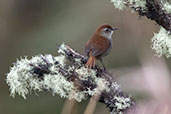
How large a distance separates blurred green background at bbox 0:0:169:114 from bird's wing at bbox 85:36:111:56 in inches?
12.9

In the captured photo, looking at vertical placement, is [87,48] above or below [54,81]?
above

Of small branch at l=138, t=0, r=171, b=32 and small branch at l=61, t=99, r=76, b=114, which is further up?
small branch at l=138, t=0, r=171, b=32

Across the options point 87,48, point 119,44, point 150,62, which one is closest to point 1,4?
point 119,44

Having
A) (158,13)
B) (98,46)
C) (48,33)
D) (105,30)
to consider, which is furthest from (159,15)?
(48,33)

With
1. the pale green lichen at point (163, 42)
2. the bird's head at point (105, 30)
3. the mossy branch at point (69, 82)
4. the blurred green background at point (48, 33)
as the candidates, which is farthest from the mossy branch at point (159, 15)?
the blurred green background at point (48, 33)

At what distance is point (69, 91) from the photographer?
5.88ft

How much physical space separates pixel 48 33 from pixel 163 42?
12.2ft

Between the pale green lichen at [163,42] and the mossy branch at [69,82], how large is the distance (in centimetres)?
22

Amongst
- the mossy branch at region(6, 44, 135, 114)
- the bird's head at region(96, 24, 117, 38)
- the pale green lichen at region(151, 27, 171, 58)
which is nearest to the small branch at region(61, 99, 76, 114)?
the mossy branch at region(6, 44, 135, 114)

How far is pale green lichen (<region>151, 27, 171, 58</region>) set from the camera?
174 cm

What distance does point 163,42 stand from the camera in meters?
1.79

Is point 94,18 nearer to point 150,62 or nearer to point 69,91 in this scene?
point 150,62

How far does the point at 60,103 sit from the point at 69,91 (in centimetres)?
259

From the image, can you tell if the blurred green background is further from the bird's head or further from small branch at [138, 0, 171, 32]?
small branch at [138, 0, 171, 32]
